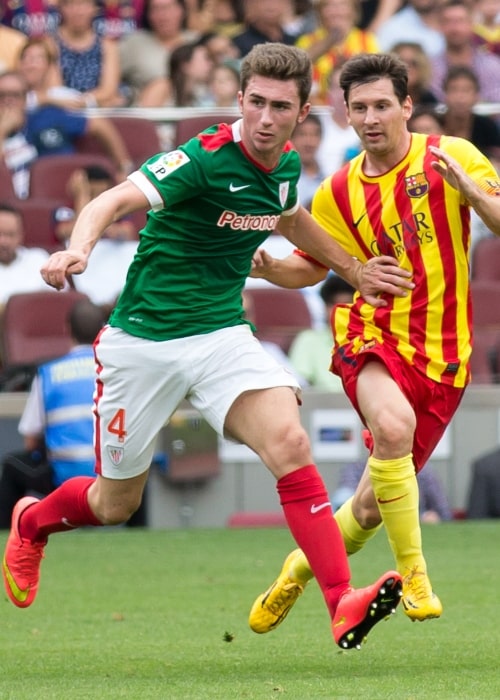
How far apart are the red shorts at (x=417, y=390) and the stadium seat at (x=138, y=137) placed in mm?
8331

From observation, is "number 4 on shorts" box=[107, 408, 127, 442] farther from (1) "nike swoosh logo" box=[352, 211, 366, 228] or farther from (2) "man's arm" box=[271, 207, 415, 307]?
(1) "nike swoosh logo" box=[352, 211, 366, 228]

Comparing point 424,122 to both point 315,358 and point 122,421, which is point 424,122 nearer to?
point 315,358

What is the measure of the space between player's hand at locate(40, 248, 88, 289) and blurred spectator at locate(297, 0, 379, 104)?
10362 millimetres

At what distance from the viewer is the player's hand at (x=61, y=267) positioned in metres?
4.61

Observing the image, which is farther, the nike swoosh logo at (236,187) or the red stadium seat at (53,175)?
the red stadium seat at (53,175)

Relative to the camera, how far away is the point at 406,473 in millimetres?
5887

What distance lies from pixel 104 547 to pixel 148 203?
540 cm

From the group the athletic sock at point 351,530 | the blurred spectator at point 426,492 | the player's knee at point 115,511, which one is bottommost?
the blurred spectator at point 426,492

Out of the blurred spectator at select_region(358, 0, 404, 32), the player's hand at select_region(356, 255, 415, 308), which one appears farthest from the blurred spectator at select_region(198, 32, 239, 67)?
the player's hand at select_region(356, 255, 415, 308)

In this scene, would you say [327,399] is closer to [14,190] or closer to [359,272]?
[14,190]

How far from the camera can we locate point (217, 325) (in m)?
5.74

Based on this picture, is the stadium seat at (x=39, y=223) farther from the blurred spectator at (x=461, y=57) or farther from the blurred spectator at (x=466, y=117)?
the blurred spectator at (x=461, y=57)

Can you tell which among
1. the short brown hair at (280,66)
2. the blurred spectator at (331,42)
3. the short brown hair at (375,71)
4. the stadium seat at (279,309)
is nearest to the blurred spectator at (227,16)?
the blurred spectator at (331,42)

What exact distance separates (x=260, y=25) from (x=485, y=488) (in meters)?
6.03
